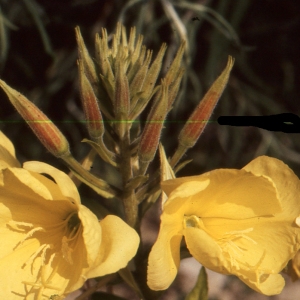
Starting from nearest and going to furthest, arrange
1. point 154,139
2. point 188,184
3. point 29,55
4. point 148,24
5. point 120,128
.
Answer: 1. point 188,184
2. point 154,139
3. point 120,128
4. point 148,24
5. point 29,55

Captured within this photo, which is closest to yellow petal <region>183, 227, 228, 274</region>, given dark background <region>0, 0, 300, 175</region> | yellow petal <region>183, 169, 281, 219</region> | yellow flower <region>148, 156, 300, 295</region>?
yellow flower <region>148, 156, 300, 295</region>

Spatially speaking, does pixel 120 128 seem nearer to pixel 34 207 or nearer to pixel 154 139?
pixel 154 139

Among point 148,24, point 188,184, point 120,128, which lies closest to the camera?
point 188,184

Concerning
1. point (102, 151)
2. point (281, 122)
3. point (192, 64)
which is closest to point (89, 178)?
point (102, 151)

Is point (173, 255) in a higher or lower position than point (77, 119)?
higher

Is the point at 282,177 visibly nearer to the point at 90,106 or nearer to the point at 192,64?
the point at 90,106

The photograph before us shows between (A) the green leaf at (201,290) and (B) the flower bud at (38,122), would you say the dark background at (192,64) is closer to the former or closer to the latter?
(A) the green leaf at (201,290)

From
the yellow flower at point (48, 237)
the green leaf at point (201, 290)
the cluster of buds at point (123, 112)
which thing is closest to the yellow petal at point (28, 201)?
the yellow flower at point (48, 237)

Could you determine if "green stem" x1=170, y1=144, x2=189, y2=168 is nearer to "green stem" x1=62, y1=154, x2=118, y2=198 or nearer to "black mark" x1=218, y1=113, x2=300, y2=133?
"green stem" x1=62, y1=154, x2=118, y2=198

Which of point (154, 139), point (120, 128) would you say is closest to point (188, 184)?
point (154, 139)
